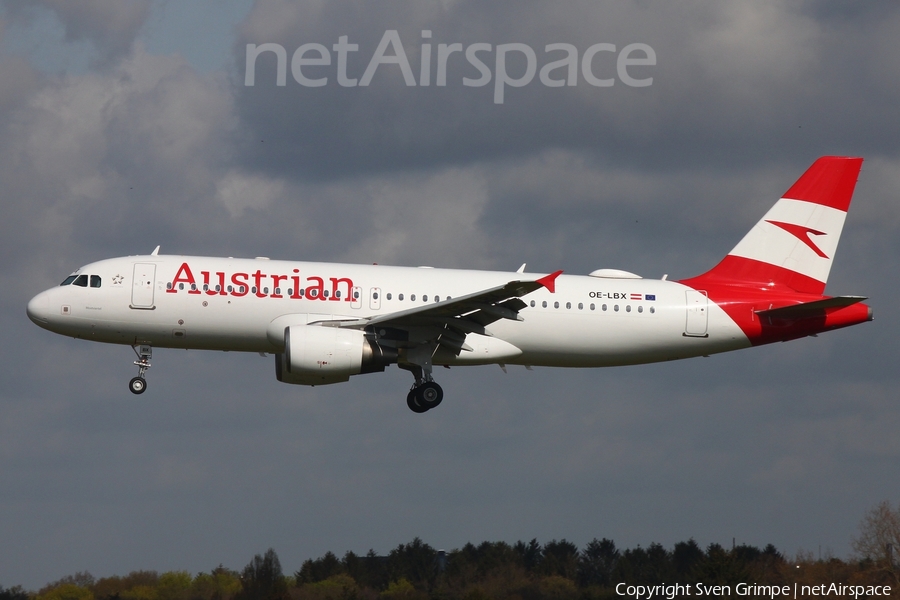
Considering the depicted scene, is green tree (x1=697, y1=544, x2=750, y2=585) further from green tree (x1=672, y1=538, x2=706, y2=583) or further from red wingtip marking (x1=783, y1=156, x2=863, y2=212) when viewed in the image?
red wingtip marking (x1=783, y1=156, x2=863, y2=212)

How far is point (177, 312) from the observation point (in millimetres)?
37906

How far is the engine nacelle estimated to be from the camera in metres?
36.8

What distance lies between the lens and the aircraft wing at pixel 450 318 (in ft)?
118

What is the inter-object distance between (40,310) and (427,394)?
12.6 m

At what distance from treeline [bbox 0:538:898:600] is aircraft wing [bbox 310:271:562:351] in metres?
21.0

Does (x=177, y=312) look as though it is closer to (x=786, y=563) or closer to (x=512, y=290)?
(x=512, y=290)

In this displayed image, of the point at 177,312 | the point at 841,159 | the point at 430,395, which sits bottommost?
the point at 430,395

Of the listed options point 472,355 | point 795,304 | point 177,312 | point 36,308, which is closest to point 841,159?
point 795,304

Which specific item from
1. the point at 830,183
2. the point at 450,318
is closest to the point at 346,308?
the point at 450,318

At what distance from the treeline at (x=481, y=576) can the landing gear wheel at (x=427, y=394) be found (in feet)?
62.1

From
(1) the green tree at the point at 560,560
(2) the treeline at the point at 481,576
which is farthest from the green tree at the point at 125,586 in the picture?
(1) the green tree at the point at 560,560

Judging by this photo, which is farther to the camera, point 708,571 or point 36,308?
point 708,571

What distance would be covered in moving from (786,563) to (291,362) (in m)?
39.4

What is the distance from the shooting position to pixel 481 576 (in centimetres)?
6394
